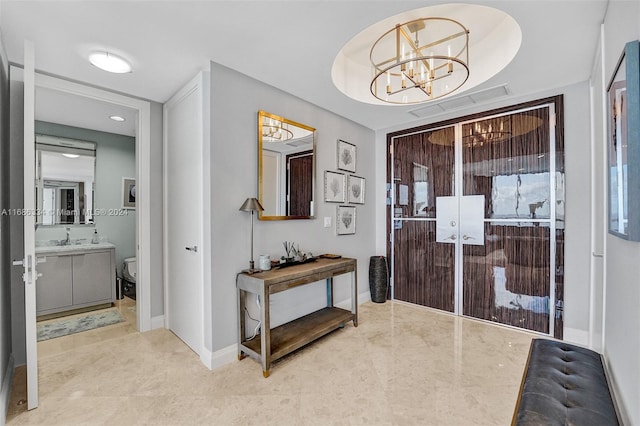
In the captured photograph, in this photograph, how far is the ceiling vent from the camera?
9.62 ft

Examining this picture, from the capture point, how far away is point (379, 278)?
13.3 feet

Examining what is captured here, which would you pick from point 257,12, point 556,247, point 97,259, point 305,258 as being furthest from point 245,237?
point 556,247

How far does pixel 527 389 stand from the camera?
136 centimetres

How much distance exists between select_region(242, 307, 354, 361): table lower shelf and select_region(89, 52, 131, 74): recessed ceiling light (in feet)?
8.62

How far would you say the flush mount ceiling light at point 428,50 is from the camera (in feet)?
7.46

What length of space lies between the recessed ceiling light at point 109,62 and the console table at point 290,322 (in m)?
2.06

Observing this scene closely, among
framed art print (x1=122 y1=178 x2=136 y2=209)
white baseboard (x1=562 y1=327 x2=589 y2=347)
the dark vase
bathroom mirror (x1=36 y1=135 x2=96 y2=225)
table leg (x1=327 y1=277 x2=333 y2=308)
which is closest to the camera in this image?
white baseboard (x1=562 y1=327 x2=589 y2=347)

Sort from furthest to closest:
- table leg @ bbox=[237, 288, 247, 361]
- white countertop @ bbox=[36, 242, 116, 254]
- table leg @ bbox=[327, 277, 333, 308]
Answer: white countertop @ bbox=[36, 242, 116, 254] < table leg @ bbox=[327, 277, 333, 308] < table leg @ bbox=[237, 288, 247, 361]

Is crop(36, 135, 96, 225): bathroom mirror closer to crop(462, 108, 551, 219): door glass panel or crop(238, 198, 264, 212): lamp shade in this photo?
crop(238, 198, 264, 212): lamp shade

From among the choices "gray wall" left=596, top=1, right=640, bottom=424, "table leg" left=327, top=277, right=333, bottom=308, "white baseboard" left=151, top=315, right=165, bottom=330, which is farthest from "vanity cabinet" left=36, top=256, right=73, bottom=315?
"gray wall" left=596, top=1, right=640, bottom=424

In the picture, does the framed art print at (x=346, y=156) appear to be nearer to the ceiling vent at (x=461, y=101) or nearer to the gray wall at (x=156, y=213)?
the ceiling vent at (x=461, y=101)

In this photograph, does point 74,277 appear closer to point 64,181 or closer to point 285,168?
point 64,181

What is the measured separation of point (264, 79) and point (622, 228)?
2.74 meters

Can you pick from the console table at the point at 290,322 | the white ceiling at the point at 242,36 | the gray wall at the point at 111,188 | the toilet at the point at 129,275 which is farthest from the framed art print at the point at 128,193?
the console table at the point at 290,322
